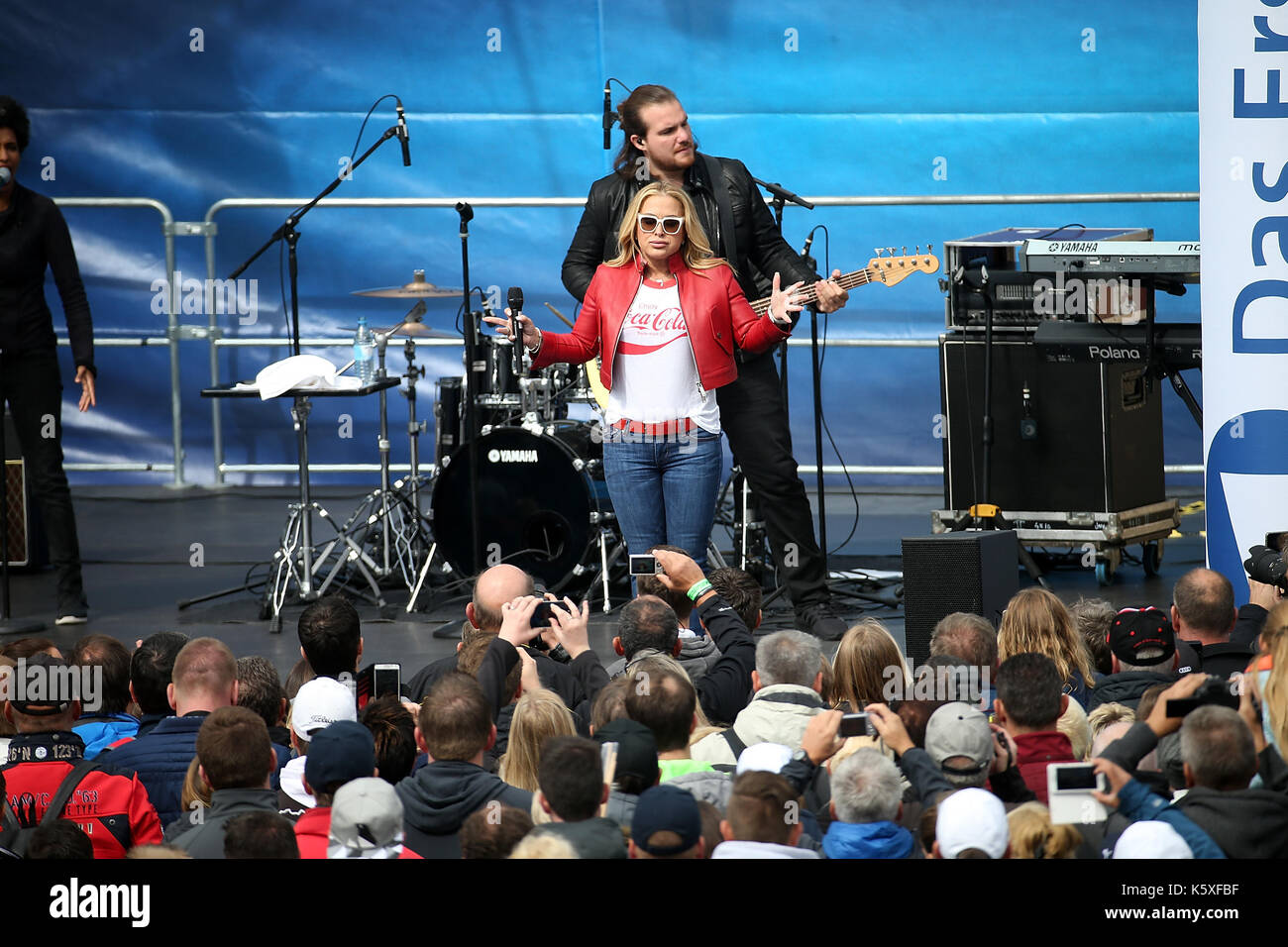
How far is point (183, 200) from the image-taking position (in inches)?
414

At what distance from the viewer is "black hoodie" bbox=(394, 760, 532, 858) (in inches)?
130

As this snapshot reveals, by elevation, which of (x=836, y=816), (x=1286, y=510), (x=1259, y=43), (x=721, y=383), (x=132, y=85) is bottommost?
(x=836, y=816)

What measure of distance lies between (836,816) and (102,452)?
8.66 meters

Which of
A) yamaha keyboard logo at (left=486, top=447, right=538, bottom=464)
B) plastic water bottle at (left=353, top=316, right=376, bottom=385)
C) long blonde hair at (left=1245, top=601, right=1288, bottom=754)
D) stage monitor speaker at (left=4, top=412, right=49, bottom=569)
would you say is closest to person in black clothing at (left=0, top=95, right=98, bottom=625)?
plastic water bottle at (left=353, top=316, right=376, bottom=385)

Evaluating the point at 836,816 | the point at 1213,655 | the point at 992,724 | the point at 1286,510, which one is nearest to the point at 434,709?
the point at 836,816

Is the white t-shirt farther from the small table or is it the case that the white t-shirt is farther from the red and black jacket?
the red and black jacket

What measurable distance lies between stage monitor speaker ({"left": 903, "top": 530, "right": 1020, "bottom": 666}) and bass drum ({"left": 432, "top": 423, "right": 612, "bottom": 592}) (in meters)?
2.13

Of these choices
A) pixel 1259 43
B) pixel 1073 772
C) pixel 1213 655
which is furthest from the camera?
pixel 1259 43

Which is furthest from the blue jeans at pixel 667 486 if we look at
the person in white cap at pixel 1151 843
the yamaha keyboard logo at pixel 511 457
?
the person in white cap at pixel 1151 843

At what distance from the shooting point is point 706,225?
5.86m

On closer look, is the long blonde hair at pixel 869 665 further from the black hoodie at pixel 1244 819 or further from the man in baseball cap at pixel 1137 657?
the black hoodie at pixel 1244 819

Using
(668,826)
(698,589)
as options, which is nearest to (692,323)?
(698,589)

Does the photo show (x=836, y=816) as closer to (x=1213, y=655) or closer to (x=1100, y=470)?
(x=1213, y=655)

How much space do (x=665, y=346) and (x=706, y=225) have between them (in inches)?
29.7
